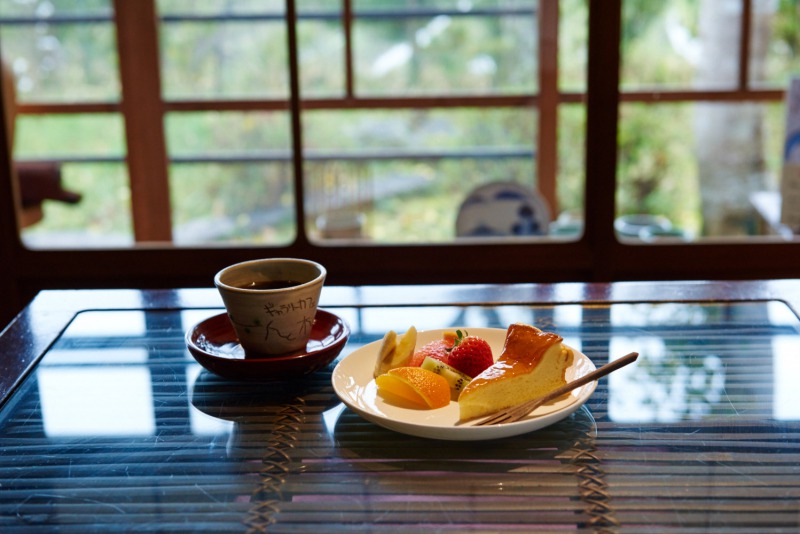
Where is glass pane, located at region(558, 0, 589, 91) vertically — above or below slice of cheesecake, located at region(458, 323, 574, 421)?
above

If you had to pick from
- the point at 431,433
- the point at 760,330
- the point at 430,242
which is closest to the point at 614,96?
the point at 430,242

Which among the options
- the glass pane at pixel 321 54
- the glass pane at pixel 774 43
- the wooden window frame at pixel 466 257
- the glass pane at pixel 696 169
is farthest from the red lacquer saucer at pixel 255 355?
the glass pane at pixel 774 43

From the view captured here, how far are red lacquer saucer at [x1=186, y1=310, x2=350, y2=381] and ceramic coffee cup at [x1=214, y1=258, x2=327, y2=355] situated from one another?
0.02m

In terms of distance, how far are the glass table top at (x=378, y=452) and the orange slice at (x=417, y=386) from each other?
0.04 m

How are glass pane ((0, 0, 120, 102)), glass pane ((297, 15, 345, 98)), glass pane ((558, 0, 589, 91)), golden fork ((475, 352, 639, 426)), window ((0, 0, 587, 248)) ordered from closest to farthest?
golden fork ((475, 352, 639, 426)), glass pane ((558, 0, 589, 91)), glass pane ((297, 15, 345, 98)), window ((0, 0, 587, 248)), glass pane ((0, 0, 120, 102))

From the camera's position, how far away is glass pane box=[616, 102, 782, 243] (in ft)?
7.00

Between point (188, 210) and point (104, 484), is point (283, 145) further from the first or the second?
point (104, 484)

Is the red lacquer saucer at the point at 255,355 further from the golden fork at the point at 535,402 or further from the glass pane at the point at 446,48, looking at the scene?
the glass pane at the point at 446,48

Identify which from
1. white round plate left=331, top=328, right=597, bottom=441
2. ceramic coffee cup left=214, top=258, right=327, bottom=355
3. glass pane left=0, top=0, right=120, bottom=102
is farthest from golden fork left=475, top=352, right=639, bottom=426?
glass pane left=0, top=0, right=120, bottom=102

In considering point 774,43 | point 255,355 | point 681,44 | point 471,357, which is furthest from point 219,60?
point 471,357

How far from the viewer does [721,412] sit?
856mm

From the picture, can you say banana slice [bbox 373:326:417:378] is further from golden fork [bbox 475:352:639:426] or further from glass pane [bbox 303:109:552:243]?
glass pane [bbox 303:109:552:243]

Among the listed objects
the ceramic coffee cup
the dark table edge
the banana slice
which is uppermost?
the ceramic coffee cup

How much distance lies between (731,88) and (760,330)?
135cm
